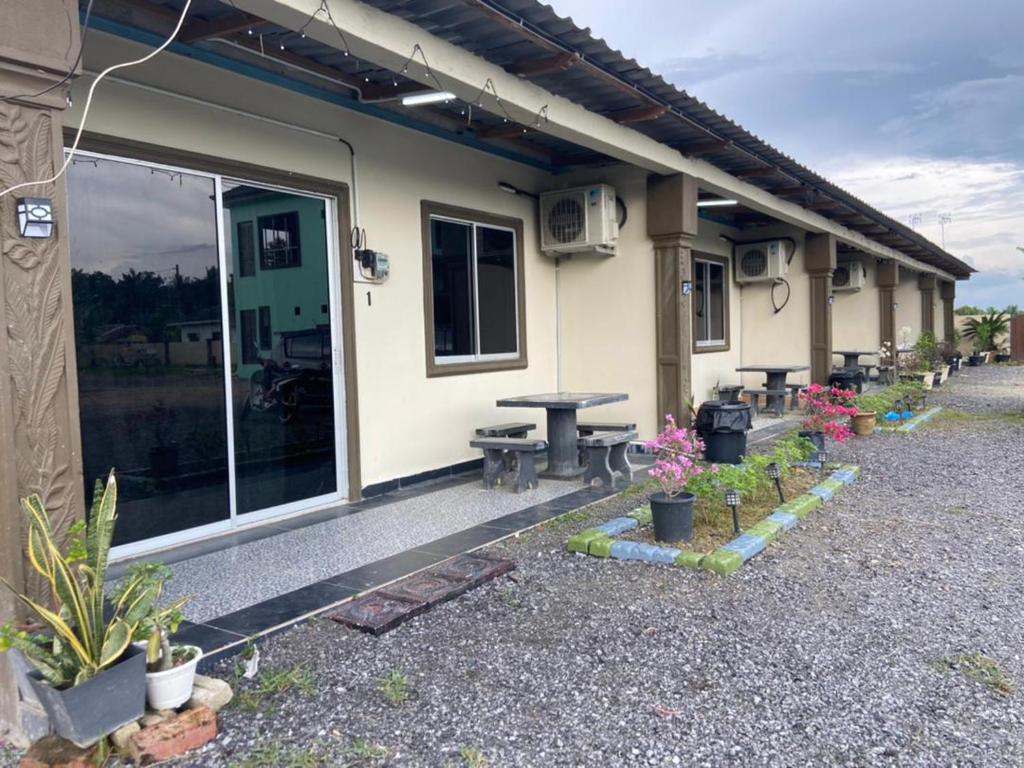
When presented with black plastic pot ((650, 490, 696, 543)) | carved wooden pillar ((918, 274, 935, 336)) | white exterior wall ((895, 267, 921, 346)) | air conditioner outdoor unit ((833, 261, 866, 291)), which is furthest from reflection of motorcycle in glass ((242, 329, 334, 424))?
carved wooden pillar ((918, 274, 935, 336))

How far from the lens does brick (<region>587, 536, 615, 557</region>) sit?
4148 mm

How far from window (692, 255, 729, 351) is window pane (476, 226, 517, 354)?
3.49m

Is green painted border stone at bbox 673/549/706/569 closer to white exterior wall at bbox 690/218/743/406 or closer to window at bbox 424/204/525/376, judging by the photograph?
window at bbox 424/204/525/376

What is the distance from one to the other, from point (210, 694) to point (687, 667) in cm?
169

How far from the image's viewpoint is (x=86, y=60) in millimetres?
3930

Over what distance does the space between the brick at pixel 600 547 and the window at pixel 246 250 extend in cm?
278

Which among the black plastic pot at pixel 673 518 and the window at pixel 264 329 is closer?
the black plastic pot at pixel 673 518

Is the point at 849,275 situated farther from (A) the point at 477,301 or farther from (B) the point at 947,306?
(B) the point at 947,306

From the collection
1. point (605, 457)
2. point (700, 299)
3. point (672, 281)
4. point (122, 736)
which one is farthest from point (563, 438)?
point (700, 299)

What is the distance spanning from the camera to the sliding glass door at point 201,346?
13.4ft

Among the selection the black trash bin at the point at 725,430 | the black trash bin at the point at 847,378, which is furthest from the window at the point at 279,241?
the black trash bin at the point at 847,378

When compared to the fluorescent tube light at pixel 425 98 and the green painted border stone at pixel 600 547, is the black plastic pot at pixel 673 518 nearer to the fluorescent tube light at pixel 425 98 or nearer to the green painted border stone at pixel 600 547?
the green painted border stone at pixel 600 547

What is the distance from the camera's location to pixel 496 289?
23.1 ft

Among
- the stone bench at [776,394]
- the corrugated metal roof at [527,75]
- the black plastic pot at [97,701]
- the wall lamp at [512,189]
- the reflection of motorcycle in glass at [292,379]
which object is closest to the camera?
the black plastic pot at [97,701]
